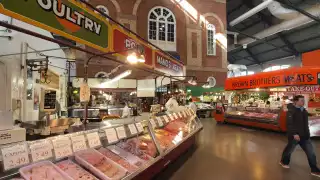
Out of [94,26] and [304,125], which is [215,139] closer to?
[304,125]

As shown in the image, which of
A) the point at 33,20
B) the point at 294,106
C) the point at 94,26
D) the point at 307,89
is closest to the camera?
the point at 33,20

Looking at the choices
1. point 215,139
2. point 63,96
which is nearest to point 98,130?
point 215,139

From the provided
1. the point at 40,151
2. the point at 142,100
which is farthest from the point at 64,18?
the point at 142,100

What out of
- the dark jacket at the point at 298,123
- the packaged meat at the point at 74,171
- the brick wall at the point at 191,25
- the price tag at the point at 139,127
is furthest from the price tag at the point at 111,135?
the brick wall at the point at 191,25

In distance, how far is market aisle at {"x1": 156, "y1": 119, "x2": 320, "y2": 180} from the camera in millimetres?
4191

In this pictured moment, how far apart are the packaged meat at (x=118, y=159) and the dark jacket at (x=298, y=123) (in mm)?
3440

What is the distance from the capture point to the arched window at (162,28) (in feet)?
51.2

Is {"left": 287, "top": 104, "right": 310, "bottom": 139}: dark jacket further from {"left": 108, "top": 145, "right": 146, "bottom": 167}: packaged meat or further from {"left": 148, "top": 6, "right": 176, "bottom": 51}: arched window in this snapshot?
{"left": 148, "top": 6, "right": 176, "bottom": 51}: arched window

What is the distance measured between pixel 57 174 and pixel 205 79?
15.5 metres

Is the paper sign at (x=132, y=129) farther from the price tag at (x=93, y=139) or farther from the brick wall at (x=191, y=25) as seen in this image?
the brick wall at (x=191, y=25)

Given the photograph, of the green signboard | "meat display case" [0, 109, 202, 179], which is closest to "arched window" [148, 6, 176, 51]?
the green signboard

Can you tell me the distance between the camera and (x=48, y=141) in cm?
204

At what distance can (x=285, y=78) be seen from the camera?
30.1 feet

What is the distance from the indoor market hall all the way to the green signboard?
0.04 ft
